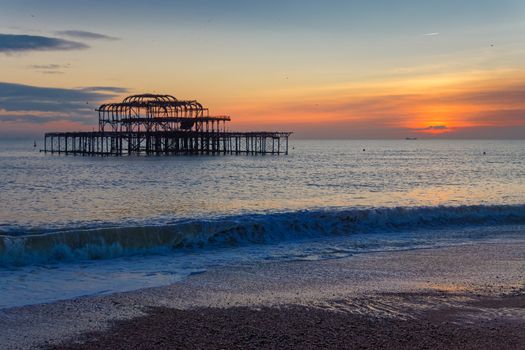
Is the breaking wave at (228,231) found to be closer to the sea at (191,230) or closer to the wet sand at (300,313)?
the sea at (191,230)

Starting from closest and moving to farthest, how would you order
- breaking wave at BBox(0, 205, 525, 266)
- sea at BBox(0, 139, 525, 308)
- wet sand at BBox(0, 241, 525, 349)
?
wet sand at BBox(0, 241, 525, 349) → sea at BBox(0, 139, 525, 308) → breaking wave at BBox(0, 205, 525, 266)

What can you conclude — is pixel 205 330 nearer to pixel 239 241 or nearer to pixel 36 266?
pixel 36 266

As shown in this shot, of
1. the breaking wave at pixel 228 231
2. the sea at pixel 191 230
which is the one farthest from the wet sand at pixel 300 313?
the breaking wave at pixel 228 231

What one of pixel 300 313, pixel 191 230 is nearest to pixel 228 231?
pixel 191 230

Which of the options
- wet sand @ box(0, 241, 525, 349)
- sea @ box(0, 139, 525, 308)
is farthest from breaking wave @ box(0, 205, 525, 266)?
wet sand @ box(0, 241, 525, 349)

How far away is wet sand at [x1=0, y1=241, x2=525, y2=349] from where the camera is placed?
7155 millimetres

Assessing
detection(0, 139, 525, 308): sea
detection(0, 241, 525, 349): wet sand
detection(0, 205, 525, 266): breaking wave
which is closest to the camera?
detection(0, 241, 525, 349): wet sand

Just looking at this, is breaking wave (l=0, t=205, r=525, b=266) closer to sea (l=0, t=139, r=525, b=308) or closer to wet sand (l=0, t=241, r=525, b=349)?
sea (l=0, t=139, r=525, b=308)

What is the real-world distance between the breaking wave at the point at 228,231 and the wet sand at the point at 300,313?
388 centimetres

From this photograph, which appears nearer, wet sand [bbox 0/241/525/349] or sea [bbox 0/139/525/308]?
wet sand [bbox 0/241/525/349]

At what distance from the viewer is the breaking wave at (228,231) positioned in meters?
13.4

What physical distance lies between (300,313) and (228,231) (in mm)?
8370

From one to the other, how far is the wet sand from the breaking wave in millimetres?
3878

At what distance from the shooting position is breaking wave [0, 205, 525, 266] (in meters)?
13.4
